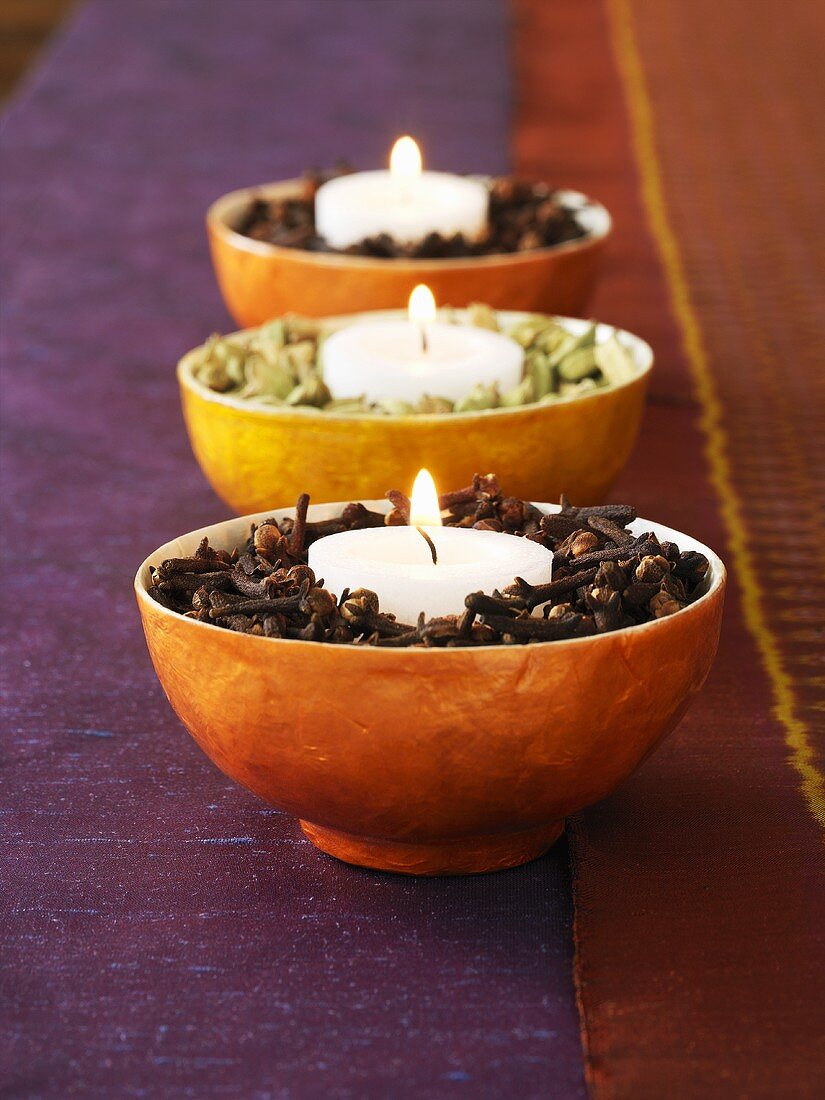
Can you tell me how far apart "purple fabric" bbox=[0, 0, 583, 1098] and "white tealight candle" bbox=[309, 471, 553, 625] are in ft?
0.28

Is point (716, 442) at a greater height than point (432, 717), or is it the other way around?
point (432, 717)

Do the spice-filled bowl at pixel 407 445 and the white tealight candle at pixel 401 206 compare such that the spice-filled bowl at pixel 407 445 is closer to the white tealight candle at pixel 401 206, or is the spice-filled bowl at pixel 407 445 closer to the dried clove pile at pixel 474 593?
the dried clove pile at pixel 474 593

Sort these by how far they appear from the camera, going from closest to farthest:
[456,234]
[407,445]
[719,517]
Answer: [407,445] < [719,517] < [456,234]

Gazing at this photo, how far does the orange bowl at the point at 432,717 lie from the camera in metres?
0.42

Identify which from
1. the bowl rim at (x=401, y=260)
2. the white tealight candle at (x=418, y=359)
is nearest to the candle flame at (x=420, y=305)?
the white tealight candle at (x=418, y=359)

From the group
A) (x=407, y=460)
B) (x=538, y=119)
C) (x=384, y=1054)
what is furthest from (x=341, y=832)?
(x=538, y=119)

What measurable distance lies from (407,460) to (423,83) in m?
1.12

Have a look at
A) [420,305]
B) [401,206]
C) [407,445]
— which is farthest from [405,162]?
[407,445]

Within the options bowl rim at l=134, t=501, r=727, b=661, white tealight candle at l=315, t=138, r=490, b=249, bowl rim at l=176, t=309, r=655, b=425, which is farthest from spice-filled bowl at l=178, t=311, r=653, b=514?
white tealight candle at l=315, t=138, r=490, b=249

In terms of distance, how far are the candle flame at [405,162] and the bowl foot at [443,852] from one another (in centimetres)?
51

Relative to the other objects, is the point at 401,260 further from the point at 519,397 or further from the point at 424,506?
the point at 424,506

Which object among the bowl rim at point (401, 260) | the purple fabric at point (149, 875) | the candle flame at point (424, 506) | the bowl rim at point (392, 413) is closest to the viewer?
the purple fabric at point (149, 875)

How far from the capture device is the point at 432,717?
418mm

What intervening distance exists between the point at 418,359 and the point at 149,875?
0.97ft
